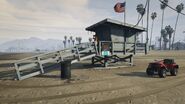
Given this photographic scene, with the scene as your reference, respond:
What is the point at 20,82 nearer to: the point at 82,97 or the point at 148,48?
the point at 82,97

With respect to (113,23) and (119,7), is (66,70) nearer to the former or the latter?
(113,23)

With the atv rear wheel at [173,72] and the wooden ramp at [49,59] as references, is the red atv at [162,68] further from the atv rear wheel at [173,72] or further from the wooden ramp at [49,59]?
the wooden ramp at [49,59]

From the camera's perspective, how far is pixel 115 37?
79.2ft

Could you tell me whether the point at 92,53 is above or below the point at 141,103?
above

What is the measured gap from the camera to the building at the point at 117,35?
74.9ft

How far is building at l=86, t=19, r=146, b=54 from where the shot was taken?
2283 centimetres

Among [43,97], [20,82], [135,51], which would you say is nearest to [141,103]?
[43,97]

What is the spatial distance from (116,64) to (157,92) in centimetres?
1346

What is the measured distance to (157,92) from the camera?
39.4 ft

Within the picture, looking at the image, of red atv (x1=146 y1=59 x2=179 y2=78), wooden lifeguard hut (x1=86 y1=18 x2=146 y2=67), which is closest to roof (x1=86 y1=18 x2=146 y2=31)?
wooden lifeguard hut (x1=86 y1=18 x2=146 y2=67)

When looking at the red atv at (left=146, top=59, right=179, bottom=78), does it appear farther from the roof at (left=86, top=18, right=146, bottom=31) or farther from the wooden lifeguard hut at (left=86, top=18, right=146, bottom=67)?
the roof at (left=86, top=18, right=146, bottom=31)

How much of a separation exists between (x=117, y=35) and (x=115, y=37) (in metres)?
0.37

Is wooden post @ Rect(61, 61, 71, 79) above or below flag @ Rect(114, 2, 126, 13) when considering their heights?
below

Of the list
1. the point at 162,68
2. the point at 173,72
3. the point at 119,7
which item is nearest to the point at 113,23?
the point at 119,7
